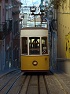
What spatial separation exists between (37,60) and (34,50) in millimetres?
610

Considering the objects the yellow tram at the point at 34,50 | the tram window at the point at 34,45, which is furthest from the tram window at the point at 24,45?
the tram window at the point at 34,45

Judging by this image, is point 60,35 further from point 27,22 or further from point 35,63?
point 27,22

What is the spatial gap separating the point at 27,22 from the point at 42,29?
44323 mm

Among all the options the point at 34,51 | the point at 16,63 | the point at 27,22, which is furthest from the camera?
the point at 27,22

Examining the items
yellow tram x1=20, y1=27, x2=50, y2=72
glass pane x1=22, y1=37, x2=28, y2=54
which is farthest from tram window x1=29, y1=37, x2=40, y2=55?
glass pane x1=22, y1=37, x2=28, y2=54

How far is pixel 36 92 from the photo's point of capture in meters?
14.3

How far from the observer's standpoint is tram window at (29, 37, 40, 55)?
22438 mm

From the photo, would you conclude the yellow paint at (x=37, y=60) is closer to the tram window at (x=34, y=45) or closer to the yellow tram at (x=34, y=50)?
the yellow tram at (x=34, y=50)

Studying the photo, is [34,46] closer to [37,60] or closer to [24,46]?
[24,46]

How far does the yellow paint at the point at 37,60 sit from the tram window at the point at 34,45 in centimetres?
35

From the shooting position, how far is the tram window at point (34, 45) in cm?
2244

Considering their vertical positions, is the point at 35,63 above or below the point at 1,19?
below

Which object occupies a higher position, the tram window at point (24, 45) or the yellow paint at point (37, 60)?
the tram window at point (24, 45)

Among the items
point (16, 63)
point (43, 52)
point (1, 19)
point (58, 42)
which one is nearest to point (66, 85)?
point (43, 52)
